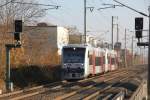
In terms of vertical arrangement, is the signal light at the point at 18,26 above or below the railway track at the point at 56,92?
above

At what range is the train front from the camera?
42438mm

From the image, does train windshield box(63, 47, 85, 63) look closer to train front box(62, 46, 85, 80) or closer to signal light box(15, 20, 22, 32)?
train front box(62, 46, 85, 80)

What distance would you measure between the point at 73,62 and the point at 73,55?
63 centimetres

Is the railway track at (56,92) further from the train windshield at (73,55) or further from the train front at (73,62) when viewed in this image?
the train windshield at (73,55)

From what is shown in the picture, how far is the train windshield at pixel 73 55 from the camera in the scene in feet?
141

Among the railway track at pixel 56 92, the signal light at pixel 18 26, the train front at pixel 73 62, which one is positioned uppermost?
the signal light at pixel 18 26

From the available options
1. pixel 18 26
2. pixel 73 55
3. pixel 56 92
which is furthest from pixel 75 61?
pixel 18 26

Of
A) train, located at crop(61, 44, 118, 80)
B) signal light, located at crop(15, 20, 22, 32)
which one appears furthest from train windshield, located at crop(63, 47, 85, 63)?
signal light, located at crop(15, 20, 22, 32)

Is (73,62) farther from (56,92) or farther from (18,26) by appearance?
(18,26)

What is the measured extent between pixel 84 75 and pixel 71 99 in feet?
57.9

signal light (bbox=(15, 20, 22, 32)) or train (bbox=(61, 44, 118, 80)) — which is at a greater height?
signal light (bbox=(15, 20, 22, 32))

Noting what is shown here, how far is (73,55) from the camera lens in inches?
1693

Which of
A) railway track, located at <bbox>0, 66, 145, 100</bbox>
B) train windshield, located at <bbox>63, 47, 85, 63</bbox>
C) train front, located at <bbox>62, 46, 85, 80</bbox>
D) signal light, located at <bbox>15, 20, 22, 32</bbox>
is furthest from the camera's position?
train windshield, located at <bbox>63, 47, 85, 63</bbox>

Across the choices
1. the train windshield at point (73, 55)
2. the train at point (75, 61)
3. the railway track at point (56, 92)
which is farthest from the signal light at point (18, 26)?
the train windshield at point (73, 55)
